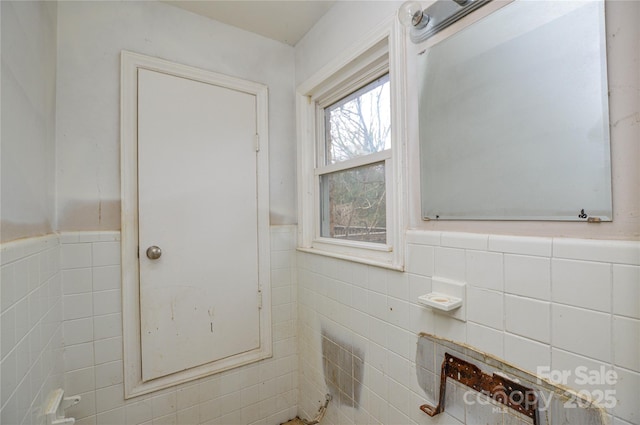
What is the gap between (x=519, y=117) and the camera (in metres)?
0.85

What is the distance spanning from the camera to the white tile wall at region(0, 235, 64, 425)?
705mm

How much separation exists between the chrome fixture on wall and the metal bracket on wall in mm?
1211

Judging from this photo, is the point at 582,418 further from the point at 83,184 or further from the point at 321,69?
the point at 83,184

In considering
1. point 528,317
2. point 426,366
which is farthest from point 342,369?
point 528,317

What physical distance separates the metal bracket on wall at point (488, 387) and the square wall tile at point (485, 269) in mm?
286

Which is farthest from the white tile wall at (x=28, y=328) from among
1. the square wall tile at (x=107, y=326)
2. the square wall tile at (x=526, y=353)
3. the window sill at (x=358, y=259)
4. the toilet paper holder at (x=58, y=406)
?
the square wall tile at (x=526, y=353)

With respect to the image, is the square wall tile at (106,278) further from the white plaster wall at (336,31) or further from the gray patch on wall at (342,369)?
the white plaster wall at (336,31)

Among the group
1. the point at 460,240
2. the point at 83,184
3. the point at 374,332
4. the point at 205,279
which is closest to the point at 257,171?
the point at 205,279

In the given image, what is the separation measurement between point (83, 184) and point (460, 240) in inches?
66.9

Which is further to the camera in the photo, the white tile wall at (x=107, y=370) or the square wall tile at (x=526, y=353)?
the white tile wall at (x=107, y=370)

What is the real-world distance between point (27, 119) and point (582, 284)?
1726 millimetres

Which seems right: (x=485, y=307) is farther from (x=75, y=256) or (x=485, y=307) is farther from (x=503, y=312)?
(x=75, y=256)

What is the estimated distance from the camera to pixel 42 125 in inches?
44.4

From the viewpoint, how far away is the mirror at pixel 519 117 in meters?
0.72
